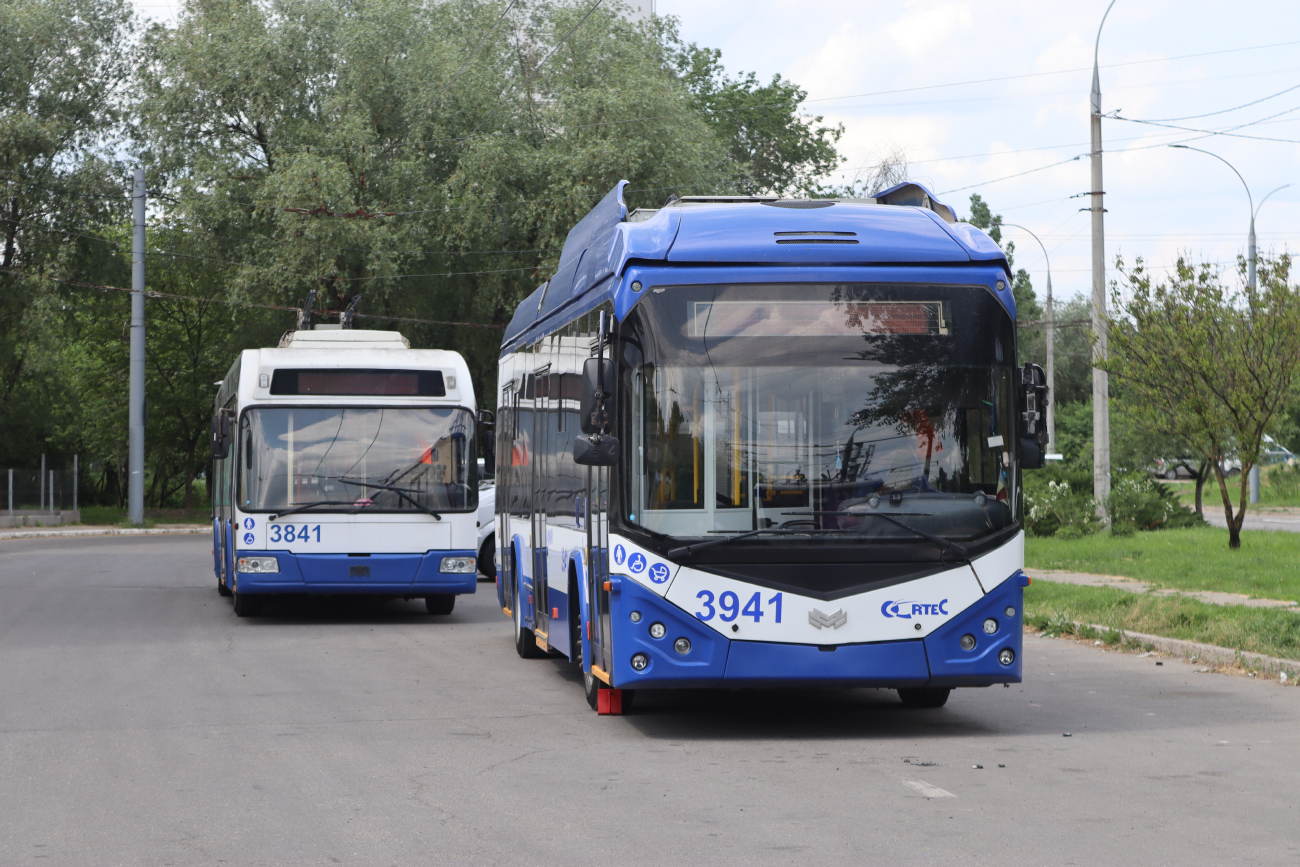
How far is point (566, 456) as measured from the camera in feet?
35.3

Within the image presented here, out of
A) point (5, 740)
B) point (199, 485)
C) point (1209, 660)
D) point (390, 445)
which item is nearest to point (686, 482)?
point (5, 740)

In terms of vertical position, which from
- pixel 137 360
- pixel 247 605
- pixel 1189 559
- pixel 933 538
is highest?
pixel 137 360

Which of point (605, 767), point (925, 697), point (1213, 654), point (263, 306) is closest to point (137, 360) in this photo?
point (263, 306)

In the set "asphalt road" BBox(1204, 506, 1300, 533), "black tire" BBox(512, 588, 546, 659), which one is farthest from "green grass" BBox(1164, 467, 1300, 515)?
"black tire" BBox(512, 588, 546, 659)

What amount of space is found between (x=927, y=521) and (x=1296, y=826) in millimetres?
2836

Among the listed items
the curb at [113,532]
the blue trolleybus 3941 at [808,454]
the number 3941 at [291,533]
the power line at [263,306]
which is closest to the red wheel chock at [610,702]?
the blue trolleybus 3941 at [808,454]

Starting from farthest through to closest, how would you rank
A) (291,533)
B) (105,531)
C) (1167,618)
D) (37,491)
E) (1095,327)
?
(37,491), (105,531), (1095,327), (291,533), (1167,618)

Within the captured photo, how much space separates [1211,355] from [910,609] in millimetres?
12591

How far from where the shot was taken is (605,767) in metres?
8.05

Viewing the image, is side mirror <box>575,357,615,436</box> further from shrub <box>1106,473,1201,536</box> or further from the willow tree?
the willow tree

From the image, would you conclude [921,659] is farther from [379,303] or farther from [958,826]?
[379,303]

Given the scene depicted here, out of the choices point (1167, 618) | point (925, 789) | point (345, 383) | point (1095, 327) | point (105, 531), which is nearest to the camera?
point (925, 789)

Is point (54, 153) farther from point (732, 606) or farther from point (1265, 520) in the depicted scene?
point (732, 606)

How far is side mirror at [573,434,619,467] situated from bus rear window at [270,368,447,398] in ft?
27.4
